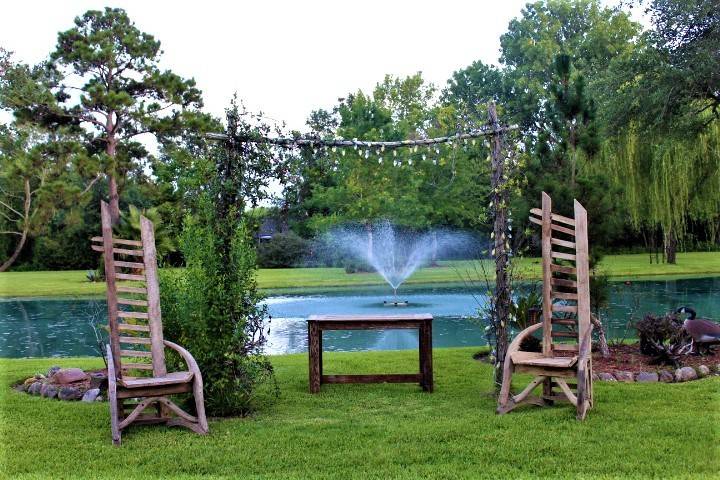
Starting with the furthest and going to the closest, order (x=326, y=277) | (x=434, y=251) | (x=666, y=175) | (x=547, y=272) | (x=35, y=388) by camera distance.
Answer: (x=434, y=251) → (x=326, y=277) → (x=666, y=175) → (x=35, y=388) → (x=547, y=272)

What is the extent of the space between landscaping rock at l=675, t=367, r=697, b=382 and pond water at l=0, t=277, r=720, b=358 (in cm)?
128

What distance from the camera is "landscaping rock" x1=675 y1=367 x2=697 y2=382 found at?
21.8 feet

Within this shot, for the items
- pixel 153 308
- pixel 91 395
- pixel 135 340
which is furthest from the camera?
pixel 91 395

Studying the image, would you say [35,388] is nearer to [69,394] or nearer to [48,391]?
[48,391]

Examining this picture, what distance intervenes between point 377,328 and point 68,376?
3.01 meters

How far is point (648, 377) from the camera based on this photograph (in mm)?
6664

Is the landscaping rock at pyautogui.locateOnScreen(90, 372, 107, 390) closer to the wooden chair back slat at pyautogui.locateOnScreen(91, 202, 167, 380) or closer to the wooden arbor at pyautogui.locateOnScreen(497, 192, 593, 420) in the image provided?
the wooden chair back slat at pyautogui.locateOnScreen(91, 202, 167, 380)

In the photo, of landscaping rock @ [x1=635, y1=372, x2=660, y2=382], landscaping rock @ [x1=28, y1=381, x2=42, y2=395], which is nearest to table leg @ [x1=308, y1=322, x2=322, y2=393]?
landscaping rock @ [x1=28, y1=381, x2=42, y2=395]

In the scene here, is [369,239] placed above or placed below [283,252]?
above

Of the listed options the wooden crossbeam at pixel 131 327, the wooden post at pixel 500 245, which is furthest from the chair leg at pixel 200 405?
the wooden post at pixel 500 245

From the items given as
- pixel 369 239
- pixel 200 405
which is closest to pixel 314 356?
pixel 200 405

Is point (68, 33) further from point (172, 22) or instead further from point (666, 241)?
point (666, 241)

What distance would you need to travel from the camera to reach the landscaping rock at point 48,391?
6355 millimetres

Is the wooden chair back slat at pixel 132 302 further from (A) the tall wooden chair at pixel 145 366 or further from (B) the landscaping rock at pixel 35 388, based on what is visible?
(B) the landscaping rock at pixel 35 388
